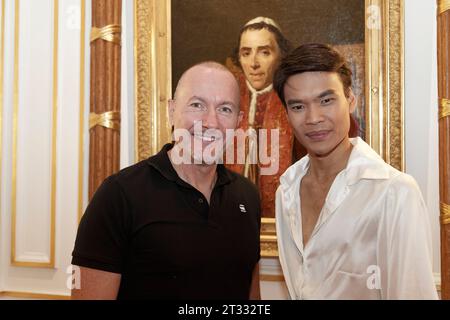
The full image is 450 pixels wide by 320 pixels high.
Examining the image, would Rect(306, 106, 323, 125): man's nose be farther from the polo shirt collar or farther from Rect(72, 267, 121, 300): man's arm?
Rect(72, 267, 121, 300): man's arm

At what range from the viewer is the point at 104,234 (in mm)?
1386

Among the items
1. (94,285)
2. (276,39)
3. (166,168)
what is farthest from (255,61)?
(94,285)

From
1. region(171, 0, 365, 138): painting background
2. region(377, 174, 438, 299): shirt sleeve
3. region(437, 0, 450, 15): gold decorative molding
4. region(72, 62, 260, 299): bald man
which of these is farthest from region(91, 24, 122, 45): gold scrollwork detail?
region(377, 174, 438, 299): shirt sleeve

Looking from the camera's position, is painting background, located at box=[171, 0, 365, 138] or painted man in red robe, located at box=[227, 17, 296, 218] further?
painted man in red robe, located at box=[227, 17, 296, 218]

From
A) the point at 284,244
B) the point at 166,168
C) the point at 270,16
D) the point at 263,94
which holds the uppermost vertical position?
the point at 270,16

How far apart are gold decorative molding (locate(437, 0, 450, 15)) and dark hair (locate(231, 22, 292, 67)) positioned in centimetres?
71

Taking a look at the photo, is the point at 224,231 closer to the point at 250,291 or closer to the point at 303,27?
the point at 250,291

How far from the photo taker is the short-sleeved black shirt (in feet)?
4.56

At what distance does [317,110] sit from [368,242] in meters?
0.43

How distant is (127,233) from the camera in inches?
56.1

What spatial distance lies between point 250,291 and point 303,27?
4.58ft

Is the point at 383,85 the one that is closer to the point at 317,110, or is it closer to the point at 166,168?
the point at 317,110
